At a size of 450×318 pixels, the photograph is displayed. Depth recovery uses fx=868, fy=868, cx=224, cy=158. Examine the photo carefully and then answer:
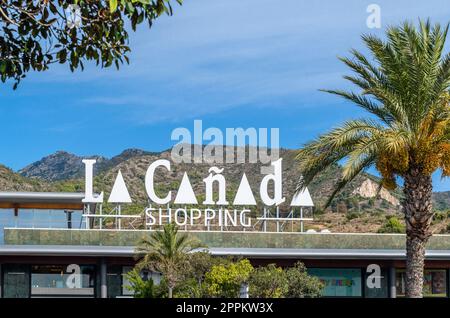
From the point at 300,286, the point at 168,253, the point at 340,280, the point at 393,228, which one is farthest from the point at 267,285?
the point at 393,228

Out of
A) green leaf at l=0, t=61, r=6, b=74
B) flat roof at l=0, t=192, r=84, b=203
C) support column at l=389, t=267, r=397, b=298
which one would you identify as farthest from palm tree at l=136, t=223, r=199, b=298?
green leaf at l=0, t=61, r=6, b=74

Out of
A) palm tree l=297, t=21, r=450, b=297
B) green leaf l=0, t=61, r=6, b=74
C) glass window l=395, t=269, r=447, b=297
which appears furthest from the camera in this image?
glass window l=395, t=269, r=447, b=297

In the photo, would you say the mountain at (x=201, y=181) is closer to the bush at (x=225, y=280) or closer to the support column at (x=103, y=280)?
the support column at (x=103, y=280)

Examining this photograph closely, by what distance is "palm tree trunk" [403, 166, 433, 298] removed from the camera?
2825cm

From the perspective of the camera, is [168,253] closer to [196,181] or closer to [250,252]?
[250,252]

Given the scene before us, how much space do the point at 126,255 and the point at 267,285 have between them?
527 inches

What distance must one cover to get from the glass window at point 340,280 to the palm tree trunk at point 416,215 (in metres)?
31.1

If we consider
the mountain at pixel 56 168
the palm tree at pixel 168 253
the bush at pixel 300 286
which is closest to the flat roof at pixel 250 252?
the palm tree at pixel 168 253

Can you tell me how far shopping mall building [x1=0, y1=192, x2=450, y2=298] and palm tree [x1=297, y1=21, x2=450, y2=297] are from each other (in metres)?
28.7

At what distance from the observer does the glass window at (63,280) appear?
57.2 m

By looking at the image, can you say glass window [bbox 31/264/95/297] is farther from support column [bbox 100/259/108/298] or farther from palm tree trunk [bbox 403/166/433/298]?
palm tree trunk [bbox 403/166/433/298]
